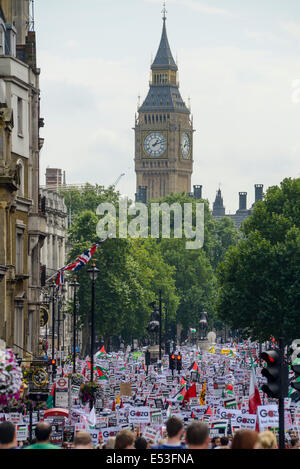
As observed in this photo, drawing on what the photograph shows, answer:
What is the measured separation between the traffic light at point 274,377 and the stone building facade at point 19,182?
22.5 metres

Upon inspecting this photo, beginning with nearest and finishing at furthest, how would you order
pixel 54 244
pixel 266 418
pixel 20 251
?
1. pixel 266 418
2. pixel 20 251
3. pixel 54 244

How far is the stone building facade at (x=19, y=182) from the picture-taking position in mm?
45312

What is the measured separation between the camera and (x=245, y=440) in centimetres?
1473

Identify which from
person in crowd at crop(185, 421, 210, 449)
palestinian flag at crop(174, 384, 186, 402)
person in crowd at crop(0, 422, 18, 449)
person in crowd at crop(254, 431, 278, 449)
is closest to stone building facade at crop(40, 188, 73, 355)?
palestinian flag at crop(174, 384, 186, 402)

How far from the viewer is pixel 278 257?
7744 centimetres

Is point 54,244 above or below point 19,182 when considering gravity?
below

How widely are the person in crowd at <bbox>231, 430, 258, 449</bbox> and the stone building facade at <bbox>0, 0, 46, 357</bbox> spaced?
2997 centimetres

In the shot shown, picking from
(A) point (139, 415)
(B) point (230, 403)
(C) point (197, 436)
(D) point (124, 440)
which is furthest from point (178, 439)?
(B) point (230, 403)

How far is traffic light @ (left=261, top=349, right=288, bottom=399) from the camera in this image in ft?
74.2

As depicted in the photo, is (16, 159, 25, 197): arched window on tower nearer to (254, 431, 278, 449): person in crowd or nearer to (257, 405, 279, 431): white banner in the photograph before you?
(257, 405, 279, 431): white banner

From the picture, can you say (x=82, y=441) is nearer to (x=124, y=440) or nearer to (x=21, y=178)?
(x=124, y=440)

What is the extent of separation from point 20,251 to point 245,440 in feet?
117
